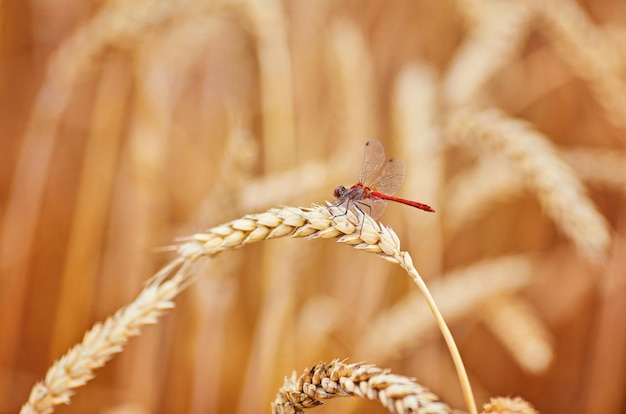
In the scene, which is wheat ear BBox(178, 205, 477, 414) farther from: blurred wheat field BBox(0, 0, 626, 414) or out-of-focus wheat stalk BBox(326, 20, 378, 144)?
out-of-focus wheat stalk BBox(326, 20, 378, 144)

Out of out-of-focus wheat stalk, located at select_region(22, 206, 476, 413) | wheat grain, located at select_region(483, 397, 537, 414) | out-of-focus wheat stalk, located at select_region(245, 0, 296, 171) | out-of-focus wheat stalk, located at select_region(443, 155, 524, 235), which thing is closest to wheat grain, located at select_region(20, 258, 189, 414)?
out-of-focus wheat stalk, located at select_region(22, 206, 476, 413)

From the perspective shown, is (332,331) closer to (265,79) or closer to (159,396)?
(159,396)

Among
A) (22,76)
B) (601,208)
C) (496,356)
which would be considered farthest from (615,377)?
(22,76)

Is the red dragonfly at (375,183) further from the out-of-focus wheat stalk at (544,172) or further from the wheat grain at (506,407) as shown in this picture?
the wheat grain at (506,407)

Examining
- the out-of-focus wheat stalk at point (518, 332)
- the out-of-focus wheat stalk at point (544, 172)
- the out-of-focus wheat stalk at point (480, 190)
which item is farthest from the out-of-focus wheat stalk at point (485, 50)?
the out-of-focus wheat stalk at point (518, 332)

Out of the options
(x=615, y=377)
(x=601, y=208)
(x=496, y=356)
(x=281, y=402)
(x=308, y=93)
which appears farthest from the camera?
(x=601, y=208)

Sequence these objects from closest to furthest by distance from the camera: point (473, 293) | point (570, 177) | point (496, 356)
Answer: point (570, 177)
point (473, 293)
point (496, 356)

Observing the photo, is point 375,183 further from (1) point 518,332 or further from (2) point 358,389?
(1) point 518,332
